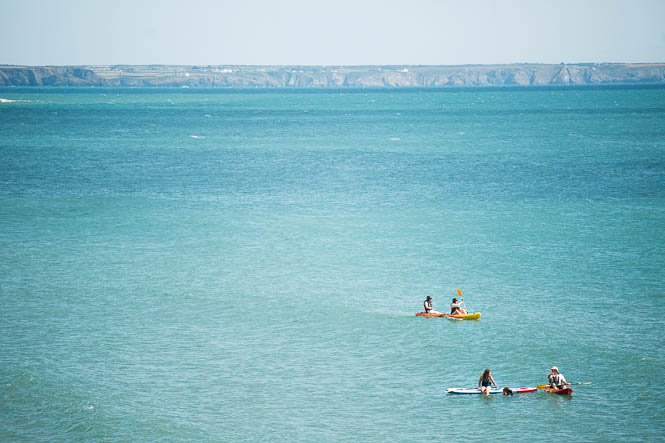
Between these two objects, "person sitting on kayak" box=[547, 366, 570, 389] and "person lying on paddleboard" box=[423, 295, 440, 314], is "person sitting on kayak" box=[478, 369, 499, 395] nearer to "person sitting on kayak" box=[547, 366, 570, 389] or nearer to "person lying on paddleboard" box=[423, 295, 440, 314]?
"person sitting on kayak" box=[547, 366, 570, 389]

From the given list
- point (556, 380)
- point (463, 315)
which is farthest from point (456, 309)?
point (556, 380)

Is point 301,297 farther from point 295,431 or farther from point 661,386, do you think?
point 661,386

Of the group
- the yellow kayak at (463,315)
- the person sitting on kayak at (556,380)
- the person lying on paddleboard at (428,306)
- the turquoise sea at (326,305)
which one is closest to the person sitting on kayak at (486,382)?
the turquoise sea at (326,305)

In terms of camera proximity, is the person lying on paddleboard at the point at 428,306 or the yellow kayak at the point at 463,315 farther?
the person lying on paddleboard at the point at 428,306

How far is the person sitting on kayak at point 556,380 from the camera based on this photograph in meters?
36.2

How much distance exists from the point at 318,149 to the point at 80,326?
102m

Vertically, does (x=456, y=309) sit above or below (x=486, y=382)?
above

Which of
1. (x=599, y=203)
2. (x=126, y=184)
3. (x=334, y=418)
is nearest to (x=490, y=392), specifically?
(x=334, y=418)

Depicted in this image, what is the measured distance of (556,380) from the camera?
36.4m

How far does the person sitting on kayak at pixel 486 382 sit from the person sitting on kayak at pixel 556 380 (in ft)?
8.68

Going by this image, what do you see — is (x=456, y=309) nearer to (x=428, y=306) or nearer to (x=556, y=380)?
(x=428, y=306)

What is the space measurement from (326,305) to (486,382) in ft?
53.0

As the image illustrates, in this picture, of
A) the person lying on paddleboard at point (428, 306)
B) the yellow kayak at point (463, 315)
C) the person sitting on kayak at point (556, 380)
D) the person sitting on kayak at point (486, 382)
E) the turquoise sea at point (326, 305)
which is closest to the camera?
the turquoise sea at point (326, 305)

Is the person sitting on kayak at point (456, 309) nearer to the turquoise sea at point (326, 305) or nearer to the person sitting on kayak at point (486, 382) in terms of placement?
the turquoise sea at point (326, 305)
